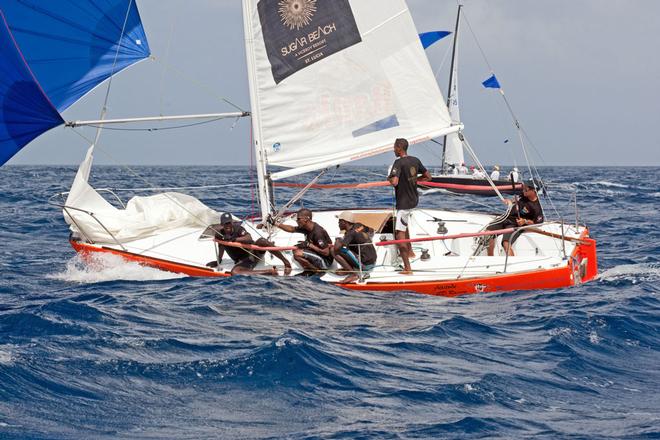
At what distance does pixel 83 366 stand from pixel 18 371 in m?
0.62

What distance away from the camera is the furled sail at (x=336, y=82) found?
13906 millimetres

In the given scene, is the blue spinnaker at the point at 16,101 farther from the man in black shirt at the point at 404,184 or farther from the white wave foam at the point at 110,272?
the man in black shirt at the point at 404,184

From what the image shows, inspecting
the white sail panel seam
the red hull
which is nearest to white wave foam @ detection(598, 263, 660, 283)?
the red hull

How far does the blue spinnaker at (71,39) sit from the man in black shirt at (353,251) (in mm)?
5224

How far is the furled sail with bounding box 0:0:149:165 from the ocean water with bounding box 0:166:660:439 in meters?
2.65

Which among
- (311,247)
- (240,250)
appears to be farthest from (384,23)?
(240,250)

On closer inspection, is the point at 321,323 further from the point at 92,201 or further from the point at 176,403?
the point at 92,201

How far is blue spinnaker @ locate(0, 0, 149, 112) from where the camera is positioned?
45.6 ft

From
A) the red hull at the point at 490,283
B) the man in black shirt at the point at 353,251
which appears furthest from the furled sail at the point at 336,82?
the red hull at the point at 490,283

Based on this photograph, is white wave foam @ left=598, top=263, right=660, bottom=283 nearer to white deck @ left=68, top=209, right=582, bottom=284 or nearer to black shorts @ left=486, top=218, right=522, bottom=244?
white deck @ left=68, top=209, right=582, bottom=284

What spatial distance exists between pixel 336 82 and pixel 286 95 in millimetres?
879

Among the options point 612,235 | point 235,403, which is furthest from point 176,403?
point 612,235

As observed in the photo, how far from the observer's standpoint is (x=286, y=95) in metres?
14.1

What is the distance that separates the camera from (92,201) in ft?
49.1
